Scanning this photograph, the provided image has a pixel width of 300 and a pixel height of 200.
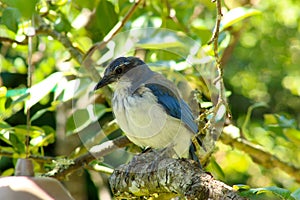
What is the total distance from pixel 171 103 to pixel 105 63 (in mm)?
723

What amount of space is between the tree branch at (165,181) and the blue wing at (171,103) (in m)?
0.28

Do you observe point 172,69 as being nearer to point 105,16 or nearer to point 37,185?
point 105,16

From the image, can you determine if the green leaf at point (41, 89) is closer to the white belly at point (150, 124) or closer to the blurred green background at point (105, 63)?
the blurred green background at point (105, 63)

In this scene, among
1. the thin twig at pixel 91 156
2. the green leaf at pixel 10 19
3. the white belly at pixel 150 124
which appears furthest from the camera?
the thin twig at pixel 91 156

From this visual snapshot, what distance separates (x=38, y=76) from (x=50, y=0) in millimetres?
1328

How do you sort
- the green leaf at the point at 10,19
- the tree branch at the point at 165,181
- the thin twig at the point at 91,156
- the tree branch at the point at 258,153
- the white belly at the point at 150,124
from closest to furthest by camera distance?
the tree branch at the point at 165,181
the white belly at the point at 150,124
the green leaf at the point at 10,19
the thin twig at the point at 91,156
the tree branch at the point at 258,153

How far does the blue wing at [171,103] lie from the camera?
2938 mm

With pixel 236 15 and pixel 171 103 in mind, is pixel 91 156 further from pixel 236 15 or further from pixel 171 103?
pixel 236 15

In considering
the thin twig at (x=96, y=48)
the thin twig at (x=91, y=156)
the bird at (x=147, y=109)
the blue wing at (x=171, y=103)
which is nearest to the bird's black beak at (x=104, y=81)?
the bird at (x=147, y=109)

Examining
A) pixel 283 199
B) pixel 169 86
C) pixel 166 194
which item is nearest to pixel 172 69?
pixel 169 86

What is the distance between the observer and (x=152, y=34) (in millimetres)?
3234

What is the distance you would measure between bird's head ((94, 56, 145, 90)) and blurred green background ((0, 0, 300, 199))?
22cm

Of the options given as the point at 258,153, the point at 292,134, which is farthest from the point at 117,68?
the point at 258,153

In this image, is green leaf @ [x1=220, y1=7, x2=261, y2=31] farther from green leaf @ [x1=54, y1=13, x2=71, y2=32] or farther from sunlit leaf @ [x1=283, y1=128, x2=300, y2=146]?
green leaf @ [x1=54, y1=13, x2=71, y2=32]
